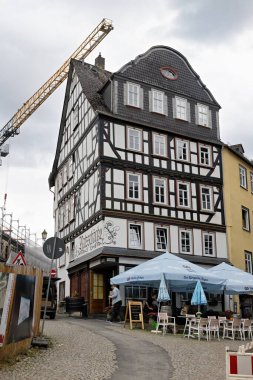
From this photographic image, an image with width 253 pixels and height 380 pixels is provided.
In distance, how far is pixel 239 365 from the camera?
19.4 feet

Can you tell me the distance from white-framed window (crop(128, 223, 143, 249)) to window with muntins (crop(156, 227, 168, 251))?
1207 millimetres

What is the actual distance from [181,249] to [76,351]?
1811cm

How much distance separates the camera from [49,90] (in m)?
55.7

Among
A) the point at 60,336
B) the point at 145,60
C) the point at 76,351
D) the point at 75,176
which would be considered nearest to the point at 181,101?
the point at 145,60

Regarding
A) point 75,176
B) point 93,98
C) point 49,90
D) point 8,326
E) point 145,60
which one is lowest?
point 8,326

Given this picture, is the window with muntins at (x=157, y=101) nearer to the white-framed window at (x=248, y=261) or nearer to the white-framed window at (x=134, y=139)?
the white-framed window at (x=134, y=139)

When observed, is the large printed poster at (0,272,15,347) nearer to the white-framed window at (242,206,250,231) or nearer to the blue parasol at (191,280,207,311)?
the blue parasol at (191,280,207,311)

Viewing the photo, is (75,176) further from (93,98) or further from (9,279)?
(9,279)

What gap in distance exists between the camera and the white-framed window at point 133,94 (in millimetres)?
30156

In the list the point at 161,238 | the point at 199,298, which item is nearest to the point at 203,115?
the point at 161,238

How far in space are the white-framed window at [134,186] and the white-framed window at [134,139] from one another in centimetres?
160

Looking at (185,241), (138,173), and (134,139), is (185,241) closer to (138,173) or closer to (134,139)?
(138,173)

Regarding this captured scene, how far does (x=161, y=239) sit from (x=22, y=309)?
18532mm

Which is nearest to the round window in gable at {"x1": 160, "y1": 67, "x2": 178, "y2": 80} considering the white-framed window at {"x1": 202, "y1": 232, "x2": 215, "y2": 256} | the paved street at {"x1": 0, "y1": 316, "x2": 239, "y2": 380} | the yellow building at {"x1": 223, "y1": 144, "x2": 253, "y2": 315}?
the yellow building at {"x1": 223, "y1": 144, "x2": 253, "y2": 315}
